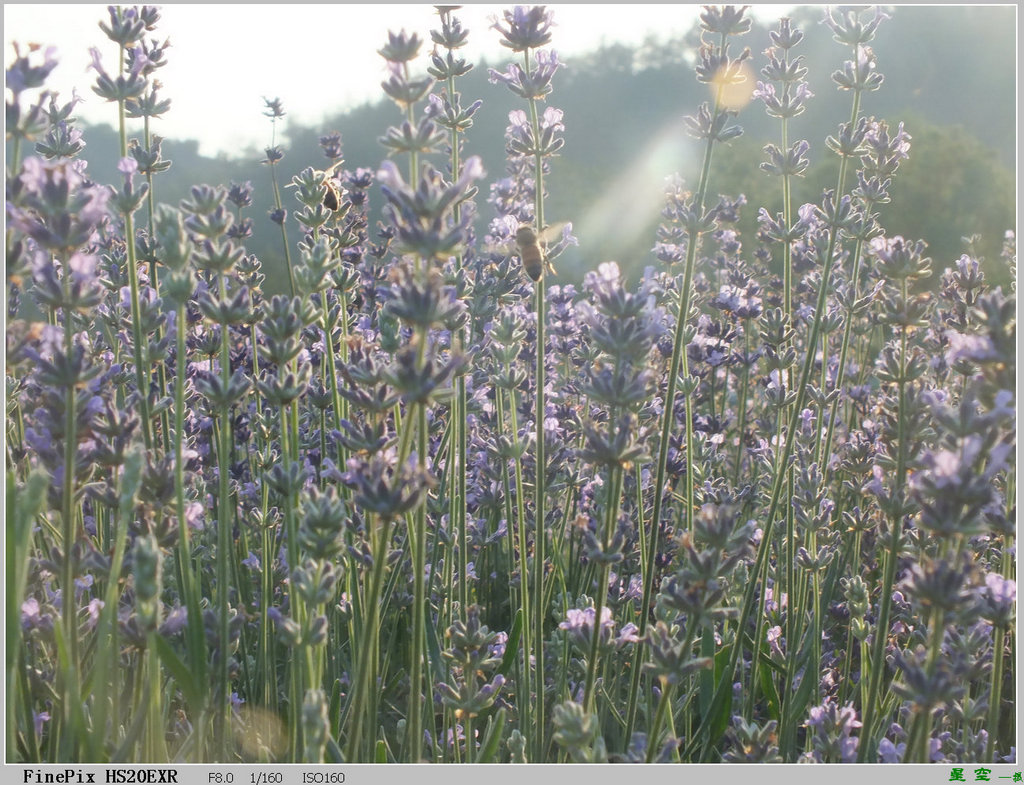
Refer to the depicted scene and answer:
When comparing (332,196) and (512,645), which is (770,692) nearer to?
(512,645)

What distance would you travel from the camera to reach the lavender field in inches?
68.7

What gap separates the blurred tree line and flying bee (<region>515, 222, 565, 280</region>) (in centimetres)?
937

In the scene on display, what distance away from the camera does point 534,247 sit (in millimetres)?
3078

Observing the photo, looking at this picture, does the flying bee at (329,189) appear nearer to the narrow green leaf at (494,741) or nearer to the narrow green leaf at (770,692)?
the narrow green leaf at (494,741)

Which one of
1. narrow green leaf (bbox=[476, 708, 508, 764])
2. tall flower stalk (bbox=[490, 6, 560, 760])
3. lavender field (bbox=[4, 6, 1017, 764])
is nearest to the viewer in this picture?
lavender field (bbox=[4, 6, 1017, 764])

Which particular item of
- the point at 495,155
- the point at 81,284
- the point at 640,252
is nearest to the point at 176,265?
the point at 81,284

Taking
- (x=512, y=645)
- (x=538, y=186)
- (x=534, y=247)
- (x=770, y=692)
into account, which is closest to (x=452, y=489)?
(x=512, y=645)

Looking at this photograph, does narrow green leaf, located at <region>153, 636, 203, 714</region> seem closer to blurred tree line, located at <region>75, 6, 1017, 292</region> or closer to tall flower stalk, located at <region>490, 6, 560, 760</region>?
tall flower stalk, located at <region>490, 6, 560, 760</region>

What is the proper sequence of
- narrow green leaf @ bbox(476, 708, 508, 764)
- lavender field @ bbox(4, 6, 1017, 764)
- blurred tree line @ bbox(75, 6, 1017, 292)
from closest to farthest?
lavender field @ bbox(4, 6, 1017, 764), narrow green leaf @ bbox(476, 708, 508, 764), blurred tree line @ bbox(75, 6, 1017, 292)

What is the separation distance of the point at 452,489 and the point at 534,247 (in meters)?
0.91

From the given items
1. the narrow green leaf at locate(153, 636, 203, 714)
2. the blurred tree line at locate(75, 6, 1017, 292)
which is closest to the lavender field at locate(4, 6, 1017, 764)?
the narrow green leaf at locate(153, 636, 203, 714)

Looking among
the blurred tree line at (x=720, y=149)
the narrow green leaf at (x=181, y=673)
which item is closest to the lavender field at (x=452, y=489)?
the narrow green leaf at (x=181, y=673)

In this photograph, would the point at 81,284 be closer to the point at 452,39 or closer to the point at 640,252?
the point at 452,39

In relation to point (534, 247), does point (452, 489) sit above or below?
below
